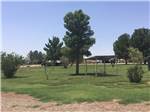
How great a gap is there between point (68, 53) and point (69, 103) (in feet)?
127

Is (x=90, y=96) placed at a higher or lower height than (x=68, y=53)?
lower

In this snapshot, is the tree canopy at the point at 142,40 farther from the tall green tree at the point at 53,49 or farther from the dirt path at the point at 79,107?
the dirt path at the point at 79,107

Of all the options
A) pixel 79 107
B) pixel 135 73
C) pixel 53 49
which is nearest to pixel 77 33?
pixel 135 73

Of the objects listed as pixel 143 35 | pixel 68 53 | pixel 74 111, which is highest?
pixel 143 35

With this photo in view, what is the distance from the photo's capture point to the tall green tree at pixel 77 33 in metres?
56.3

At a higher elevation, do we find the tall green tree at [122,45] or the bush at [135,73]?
the tall green tree at [122,45]

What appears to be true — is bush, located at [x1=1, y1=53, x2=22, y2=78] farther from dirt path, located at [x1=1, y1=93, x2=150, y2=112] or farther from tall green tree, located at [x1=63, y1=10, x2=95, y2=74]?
dirt path, located at [x1=1, y1=93, x2=150, y2=112]

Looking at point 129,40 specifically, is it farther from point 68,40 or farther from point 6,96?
point 6,96

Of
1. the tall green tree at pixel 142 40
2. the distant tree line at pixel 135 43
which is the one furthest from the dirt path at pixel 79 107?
the tall green tree at pixel 142 40

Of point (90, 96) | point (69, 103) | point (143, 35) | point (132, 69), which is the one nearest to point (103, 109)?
point (69, 103)

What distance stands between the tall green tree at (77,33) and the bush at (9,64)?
8371mm

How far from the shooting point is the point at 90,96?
20875 millimetres

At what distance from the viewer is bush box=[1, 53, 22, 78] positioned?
50.4 m

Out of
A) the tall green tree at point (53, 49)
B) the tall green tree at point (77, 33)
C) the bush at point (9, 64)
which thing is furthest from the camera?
the tall green tree at point (53, 49)
